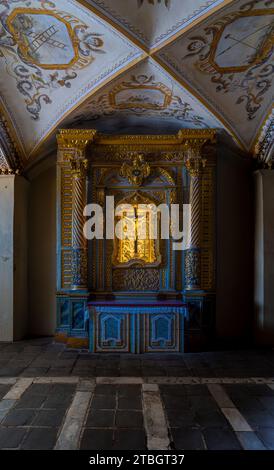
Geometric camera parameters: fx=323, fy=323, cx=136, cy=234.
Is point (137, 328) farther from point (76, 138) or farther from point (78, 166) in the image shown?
point (76, 138)

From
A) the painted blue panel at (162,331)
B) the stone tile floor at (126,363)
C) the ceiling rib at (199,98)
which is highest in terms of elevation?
the ceiling rib at (199,98)

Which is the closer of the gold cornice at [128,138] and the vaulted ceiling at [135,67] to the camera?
the vaulted ceiling at [135,67]

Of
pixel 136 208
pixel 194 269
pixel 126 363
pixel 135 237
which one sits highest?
pixel 136 208

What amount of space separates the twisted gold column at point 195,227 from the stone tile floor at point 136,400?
3.89ft

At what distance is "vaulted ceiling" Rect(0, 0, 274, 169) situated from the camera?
3.43m

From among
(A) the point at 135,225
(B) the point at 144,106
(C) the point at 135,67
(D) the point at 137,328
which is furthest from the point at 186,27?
(D) the point at 137,328

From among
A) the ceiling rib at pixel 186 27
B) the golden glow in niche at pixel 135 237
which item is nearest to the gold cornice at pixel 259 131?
the ceiling rib at pixel 186 27

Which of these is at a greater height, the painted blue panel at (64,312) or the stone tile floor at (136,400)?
the painted blue panel at (64,312)

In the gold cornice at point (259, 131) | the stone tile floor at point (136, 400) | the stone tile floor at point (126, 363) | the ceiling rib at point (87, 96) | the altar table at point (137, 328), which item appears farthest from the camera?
the altar table at point (137, 328)

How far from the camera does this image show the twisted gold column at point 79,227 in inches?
209

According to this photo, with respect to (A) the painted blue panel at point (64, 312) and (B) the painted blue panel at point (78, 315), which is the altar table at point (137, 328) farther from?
(A) the painted blue panel at point (64, 312)

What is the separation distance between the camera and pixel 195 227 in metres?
5.36

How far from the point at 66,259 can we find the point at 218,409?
3312 mm

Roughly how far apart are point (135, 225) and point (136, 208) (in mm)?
293
